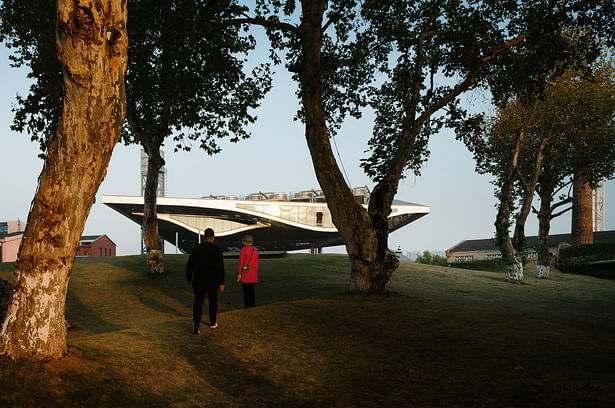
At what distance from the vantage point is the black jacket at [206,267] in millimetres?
8539

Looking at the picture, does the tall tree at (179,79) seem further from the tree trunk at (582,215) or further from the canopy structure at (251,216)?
the canopy structure at (251,216)

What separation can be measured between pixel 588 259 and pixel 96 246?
5705 centimetres

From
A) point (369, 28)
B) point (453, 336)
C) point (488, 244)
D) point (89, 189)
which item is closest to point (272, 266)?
point (369, 28)

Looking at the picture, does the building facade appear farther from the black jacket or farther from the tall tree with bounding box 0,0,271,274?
the black jacket

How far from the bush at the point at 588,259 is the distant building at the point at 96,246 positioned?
54.5 m

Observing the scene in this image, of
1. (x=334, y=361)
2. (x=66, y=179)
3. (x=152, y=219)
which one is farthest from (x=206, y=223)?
(x=66, y=179)

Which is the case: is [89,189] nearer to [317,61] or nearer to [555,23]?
[317,61]

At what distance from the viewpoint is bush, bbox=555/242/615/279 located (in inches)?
1177

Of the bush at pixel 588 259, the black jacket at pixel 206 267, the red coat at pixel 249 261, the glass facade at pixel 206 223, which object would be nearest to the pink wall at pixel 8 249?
the glass facade at pixel 206 223

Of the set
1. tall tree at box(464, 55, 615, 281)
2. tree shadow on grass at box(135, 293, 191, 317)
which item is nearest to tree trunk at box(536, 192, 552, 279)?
tall tree at box(464, 55, 615, 281)

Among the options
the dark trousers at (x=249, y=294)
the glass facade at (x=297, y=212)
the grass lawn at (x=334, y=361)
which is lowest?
the grass lawn at (x=334, y=361)

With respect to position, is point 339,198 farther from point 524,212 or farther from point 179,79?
point 524,212

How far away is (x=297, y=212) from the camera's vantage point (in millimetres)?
63688

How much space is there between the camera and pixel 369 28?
15711 millimetres
